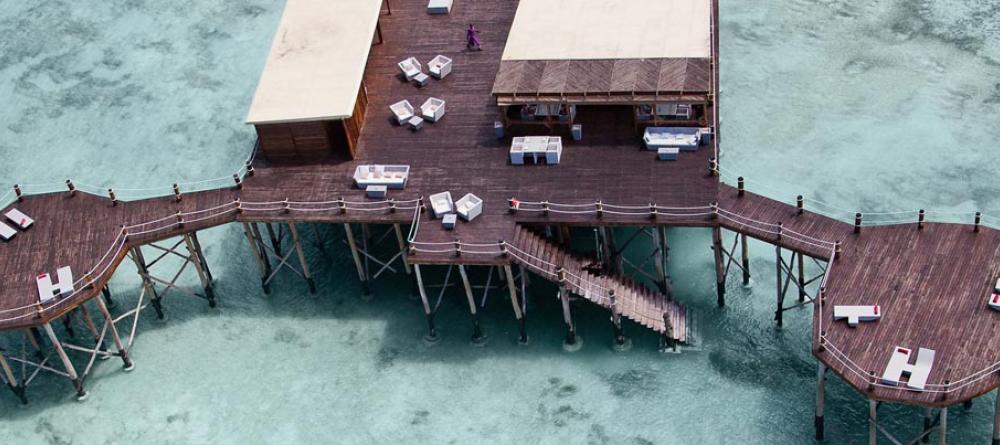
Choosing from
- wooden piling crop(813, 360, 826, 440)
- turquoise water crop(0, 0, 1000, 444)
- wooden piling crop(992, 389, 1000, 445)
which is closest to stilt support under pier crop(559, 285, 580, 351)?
turquoise water crop(0, 0, 1000, 444)

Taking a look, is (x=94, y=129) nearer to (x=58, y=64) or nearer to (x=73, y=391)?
(x=58, y=64)

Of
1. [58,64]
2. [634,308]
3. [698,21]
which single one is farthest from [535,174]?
[58,64]

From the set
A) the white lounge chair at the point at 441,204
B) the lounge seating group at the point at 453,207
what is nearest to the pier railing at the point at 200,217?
the white lounge chair at the point at 441,204

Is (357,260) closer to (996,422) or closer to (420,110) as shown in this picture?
(420,110)

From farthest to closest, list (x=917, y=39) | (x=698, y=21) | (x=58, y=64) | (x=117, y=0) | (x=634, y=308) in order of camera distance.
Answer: (x=117, y=0) < (x=58, y=64) < (x=917, y=39) < (x=698, y=21) < (x=634, y=308)

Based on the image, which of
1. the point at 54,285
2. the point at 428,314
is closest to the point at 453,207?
the point at 428,314

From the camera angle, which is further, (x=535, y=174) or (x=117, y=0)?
(x=117, y=0)
